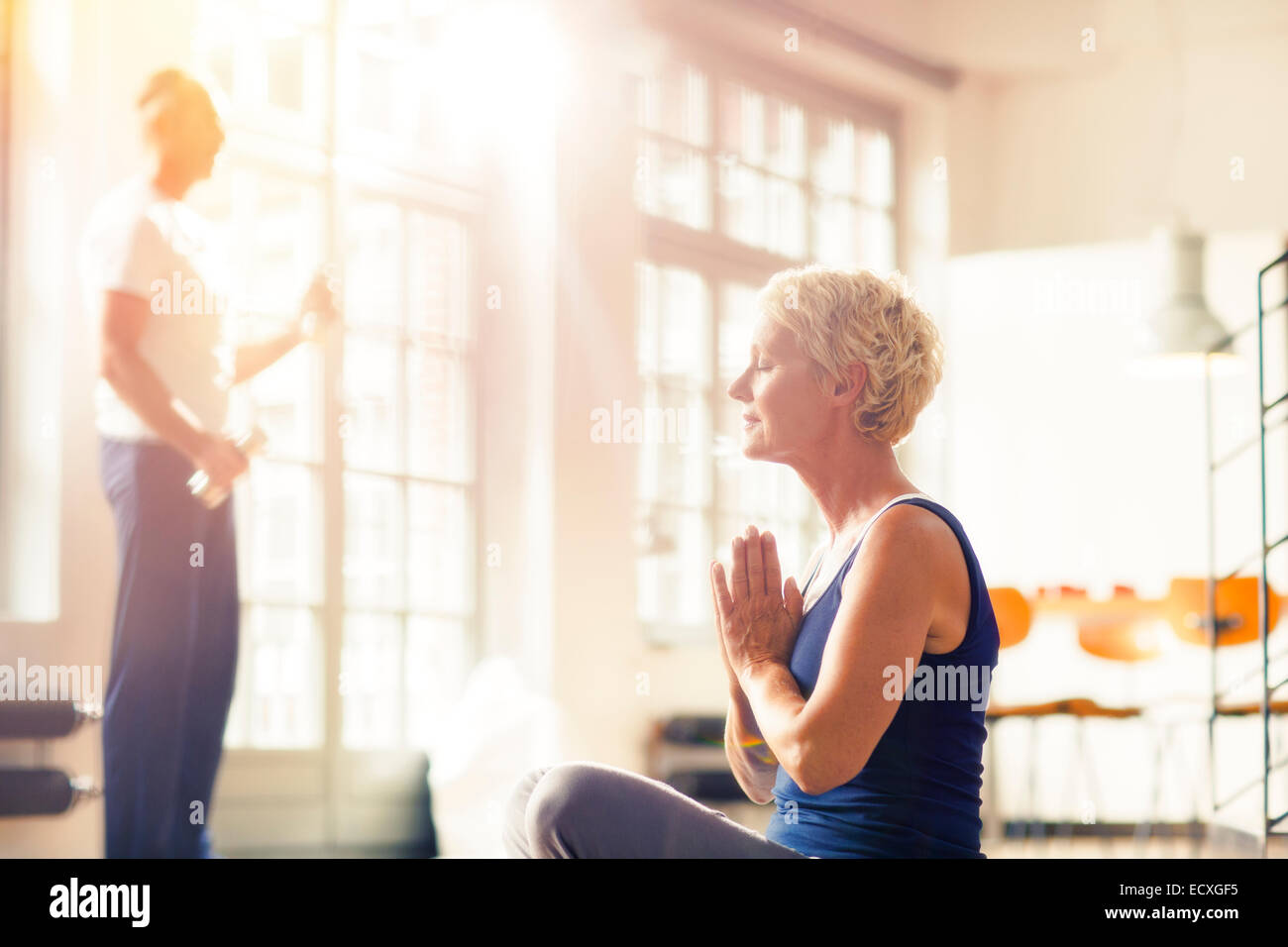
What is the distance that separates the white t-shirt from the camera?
3109 mm

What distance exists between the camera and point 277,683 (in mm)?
4203

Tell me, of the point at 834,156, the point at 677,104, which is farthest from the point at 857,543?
the point at 834,156

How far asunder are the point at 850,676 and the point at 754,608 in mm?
163

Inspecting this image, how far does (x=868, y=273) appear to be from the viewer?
5.38ft

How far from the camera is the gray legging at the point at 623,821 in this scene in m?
1.41

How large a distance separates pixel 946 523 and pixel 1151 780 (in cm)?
614

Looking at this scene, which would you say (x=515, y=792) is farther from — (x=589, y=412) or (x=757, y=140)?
(x=757, y=140)

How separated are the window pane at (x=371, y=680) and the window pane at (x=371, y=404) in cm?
49

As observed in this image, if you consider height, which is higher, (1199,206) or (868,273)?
(1199,206)

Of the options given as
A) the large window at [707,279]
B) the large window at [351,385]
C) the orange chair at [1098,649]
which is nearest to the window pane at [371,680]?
the large window at [351,385]

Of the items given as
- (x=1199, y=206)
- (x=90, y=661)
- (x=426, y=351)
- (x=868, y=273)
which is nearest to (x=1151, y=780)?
(x=1199, y=206)

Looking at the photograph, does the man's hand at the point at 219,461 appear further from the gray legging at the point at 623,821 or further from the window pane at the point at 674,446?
the window pane at the point at 674,446

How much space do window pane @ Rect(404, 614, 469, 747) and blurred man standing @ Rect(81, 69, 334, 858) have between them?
4.96 feet
